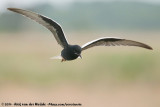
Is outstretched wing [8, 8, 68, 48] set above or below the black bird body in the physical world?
above

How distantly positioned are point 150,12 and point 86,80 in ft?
26.0

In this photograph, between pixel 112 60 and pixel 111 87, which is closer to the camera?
pixel 111 87

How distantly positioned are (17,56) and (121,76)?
2.16 m

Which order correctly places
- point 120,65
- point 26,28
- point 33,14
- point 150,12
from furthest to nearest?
point 150,12 → point 26,28 → point 120,65 → point 33,14

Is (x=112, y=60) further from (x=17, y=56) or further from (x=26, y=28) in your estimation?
(x=26, y=28)

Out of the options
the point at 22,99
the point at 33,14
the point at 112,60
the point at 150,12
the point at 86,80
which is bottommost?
the point at 33,14

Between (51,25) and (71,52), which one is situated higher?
(51,25)

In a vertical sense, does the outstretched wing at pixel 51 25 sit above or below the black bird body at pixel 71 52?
above

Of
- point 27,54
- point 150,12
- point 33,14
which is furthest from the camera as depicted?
point 150,12

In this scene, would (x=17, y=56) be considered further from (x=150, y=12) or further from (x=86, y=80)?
(x=150, y=12)

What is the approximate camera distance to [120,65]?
8805mm

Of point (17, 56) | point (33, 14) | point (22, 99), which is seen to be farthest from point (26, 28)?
point (33, 14)

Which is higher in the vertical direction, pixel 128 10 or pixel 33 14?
pixel 128 10

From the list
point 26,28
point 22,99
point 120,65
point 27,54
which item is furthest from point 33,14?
point 26,28
